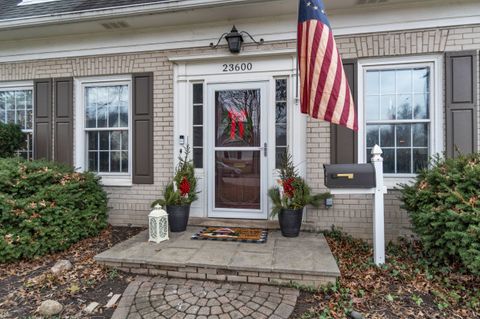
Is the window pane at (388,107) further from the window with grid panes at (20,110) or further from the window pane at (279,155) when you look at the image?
the window with grid panes at (20,110)

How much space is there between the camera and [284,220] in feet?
12.2

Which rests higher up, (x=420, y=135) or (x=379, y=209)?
(x=420, y=135)

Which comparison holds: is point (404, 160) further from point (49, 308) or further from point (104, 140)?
point (104, 140)

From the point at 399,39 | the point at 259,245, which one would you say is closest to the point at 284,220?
the point at 259,245

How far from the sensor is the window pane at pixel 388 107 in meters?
4.03

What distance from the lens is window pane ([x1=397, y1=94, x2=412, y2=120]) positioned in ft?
13.1

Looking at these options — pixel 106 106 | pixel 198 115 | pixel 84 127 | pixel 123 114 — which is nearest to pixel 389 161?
pixel 198 115

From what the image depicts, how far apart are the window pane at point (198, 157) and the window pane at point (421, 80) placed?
3112 mm

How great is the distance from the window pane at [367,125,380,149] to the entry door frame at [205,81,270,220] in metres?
1.40

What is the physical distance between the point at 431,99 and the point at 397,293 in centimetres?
260

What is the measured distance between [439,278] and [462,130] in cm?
198

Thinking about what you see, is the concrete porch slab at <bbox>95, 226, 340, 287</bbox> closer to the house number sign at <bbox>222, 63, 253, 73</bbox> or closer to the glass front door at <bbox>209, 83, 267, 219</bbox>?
the glass front door at <bbox>209, 83, 267, 219</bbox>

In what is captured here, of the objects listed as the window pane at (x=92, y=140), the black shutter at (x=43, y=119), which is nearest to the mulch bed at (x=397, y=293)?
the window pane at (x=92, y=140)

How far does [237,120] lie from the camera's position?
440cm
